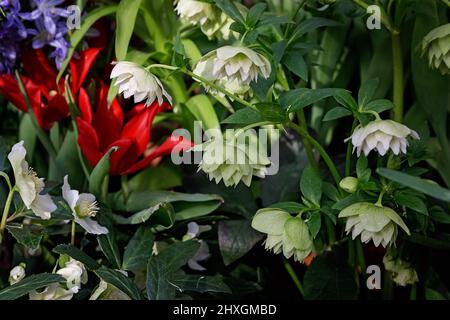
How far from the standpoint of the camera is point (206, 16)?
0.84 meters

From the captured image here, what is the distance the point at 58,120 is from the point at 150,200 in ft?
0.56

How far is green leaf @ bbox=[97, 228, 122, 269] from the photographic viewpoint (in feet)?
2.70

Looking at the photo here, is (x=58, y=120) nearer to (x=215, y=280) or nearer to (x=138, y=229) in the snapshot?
(x=138, y=229)

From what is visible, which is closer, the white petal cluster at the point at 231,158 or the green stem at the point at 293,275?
the white petal cluster at the point at 231,158

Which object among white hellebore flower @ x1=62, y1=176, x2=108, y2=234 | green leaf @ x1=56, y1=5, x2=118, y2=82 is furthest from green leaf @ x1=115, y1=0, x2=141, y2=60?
white hellebore flower @ x1=62, y1=176, x2=108, y2=234

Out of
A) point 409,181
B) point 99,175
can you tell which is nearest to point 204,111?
point 99,175

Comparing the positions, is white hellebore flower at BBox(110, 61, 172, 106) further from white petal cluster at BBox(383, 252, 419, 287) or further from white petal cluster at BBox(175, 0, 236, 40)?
white petal cluster at BBox(383, 252, 419, 287)

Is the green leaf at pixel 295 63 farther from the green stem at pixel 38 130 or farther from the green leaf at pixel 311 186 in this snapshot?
the green stem at pixel 38 130

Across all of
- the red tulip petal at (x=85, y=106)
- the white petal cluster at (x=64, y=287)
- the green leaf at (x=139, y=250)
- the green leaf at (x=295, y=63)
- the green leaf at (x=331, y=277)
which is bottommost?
the green leaf at (x=331, y=277)

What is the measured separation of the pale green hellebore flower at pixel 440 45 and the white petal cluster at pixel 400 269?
0.69 ft

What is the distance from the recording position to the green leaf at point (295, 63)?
80cm

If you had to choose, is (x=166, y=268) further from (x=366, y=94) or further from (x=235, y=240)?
(x=366, y=94)

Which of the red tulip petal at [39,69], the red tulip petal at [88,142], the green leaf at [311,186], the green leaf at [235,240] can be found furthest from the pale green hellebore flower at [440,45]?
the red tulip petal at [39,69]

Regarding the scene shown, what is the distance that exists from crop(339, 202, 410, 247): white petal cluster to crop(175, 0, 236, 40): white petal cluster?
0.24m
